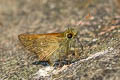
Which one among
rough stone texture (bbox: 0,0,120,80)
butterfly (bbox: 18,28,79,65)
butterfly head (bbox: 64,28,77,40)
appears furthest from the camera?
butterfly (bbox: 18,28,79,65)

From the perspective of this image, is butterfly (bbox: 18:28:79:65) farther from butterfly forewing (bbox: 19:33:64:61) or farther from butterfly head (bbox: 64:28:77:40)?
butterfly head (bbox: 64:28:77:40)

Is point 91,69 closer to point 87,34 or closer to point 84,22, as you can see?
point 87,34

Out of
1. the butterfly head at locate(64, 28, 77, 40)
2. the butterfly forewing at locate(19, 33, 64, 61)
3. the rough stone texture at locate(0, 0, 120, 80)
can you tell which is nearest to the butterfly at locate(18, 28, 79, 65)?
the butterfly forewing at locate(19, 33, 64, 61)

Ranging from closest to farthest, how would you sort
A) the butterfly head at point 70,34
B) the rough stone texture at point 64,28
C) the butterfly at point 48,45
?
the rough stone texture at point 64,28 < the butterfly head at point 70,34 < the butterfly at point 48,45

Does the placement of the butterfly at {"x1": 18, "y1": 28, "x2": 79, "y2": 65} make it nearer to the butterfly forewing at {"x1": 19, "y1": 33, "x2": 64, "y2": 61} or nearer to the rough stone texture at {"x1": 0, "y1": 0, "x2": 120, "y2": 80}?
the butterfly forewing at {"x1": 19, "y1": 33, "x2": 64, "y2": 61}

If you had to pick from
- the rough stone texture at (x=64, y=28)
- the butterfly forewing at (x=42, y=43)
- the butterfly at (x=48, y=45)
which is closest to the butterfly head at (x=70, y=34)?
the butterfly at (x=48, y=45)

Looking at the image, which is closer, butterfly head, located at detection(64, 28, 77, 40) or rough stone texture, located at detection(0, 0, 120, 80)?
rough stone texture, located at detection(0, 0, 120, 80)

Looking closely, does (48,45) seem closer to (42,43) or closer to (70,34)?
(42,43)

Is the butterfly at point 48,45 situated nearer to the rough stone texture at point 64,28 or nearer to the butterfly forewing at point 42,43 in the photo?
the butterfly forewing at point 42,43

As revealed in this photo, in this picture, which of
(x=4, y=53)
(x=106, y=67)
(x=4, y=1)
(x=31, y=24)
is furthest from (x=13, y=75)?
(x=4, y=1)

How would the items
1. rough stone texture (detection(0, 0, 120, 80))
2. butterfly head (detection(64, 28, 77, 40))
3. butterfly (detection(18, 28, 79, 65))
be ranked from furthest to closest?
butterfly (detection(18, 28, 79, 65)) → butterfly head (detection(64, 28, 77, 40)) → rough stone texture (detection(0, 0, 120, 80))
